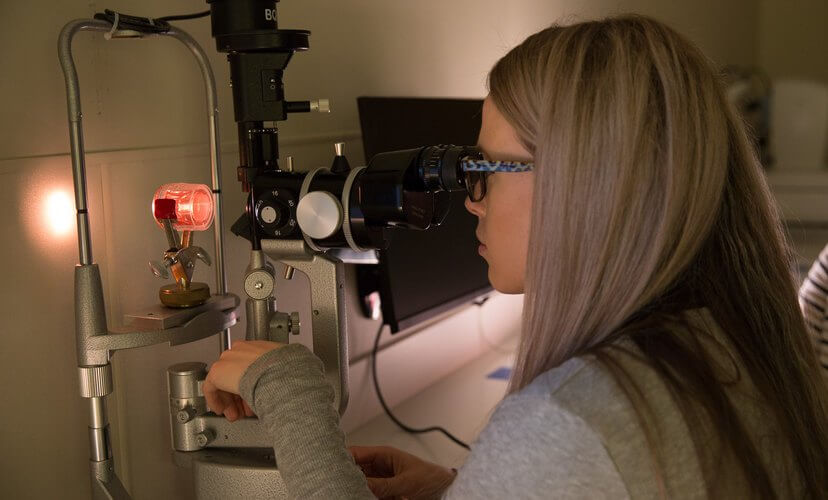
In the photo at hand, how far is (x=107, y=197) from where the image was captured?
1.28 meters

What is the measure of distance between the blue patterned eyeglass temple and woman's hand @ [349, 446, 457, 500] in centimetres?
45

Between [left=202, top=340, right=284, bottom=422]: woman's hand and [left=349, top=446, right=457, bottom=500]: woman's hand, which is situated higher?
[left=202, top=340, right=284, bottom=422]: woman's hand

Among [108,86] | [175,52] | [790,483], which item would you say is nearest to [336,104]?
[175,52]

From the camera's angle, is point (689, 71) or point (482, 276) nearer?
point (689, 71)

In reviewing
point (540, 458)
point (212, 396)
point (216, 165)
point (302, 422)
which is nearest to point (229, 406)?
point (212, 396)

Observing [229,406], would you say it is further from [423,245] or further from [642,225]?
[423,245]

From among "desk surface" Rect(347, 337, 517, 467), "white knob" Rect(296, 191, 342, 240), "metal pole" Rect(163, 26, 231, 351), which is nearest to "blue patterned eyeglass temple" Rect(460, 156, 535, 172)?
"white knob" Rect(296, 191, 342, 240)

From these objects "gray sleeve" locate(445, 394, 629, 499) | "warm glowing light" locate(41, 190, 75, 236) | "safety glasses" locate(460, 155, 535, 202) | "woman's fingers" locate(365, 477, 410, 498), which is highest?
"safety glasses" locate(460, 155, 535, 202)

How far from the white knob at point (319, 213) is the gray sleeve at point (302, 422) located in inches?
5.7

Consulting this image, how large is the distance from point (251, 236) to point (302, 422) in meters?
0.27

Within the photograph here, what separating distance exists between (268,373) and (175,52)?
1.96 feet

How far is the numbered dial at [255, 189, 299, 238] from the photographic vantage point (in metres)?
1.08

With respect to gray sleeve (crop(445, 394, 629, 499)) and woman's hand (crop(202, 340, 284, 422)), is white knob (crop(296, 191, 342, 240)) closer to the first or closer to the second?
woman's hand (crop(202, 340, 284, 422))

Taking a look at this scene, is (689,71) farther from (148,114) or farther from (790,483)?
(148,114)
